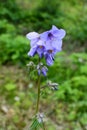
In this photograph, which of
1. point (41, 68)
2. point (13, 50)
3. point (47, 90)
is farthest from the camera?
point (13, 50)

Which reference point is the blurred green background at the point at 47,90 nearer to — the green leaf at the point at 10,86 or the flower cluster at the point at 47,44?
the green leaf at the point at 10,86

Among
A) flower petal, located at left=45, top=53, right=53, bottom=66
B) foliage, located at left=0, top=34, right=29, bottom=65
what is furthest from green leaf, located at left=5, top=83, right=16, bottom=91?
flower petal, located at left=45, top=53, right=53, bottom=66

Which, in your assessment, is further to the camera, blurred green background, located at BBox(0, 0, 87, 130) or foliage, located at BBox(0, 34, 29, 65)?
foliage, located at BBox(0, 34, 29, 65)

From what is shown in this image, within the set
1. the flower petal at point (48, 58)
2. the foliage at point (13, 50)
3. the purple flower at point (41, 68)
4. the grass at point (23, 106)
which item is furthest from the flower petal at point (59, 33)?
the foliage at point (13, 50)

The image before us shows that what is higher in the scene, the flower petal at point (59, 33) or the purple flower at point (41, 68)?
the flower petal at point (59, 33)

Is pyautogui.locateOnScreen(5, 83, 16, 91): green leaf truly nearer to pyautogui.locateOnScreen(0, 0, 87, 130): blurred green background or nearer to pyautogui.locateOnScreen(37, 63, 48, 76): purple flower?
pyautogui.locateOnScreen(0, 0, 87, 130): blurred green background

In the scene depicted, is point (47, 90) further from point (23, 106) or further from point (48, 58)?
point (48, 58)

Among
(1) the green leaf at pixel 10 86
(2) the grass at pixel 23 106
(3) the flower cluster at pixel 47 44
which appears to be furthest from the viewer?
(1) the green leaf at pixel 10 86

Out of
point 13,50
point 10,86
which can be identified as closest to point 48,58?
point 10,86

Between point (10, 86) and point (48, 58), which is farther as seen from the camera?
point (10, 86)
